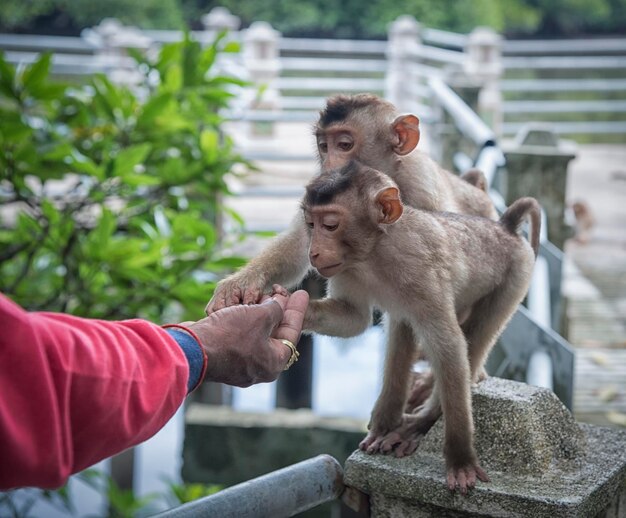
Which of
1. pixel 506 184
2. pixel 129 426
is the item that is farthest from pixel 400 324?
pixel 506 184

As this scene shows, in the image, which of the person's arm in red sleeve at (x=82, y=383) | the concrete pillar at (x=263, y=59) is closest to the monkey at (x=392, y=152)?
the person's arm in red sleeve at (x=82, y=383)

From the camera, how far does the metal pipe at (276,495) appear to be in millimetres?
1750

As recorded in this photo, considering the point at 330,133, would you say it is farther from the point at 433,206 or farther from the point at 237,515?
the point at 237,515

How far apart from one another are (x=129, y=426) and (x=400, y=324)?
1142 mm

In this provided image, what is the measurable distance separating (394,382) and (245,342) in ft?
2.20

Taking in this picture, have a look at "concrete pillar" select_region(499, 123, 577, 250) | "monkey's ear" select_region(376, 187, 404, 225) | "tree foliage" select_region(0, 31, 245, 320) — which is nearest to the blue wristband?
"monkey's ear" select_region(376, 187, 404, 225)

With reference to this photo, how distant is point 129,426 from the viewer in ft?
4.87

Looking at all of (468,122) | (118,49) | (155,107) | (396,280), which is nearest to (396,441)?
(396,280)

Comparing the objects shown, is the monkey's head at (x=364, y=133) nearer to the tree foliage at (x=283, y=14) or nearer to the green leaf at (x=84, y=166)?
the green leaf at (x=84, y=166)

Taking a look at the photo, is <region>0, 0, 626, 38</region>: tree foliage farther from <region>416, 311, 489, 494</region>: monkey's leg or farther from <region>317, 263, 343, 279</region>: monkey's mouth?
<region>416, 311, 489, 494</region>: monkey's leg

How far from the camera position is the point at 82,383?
55.1 inches

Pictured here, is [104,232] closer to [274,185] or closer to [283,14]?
[274,185]

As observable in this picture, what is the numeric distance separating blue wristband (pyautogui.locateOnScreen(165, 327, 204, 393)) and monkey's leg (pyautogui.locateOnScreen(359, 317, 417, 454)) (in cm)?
68

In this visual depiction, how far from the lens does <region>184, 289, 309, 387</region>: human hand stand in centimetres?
183
